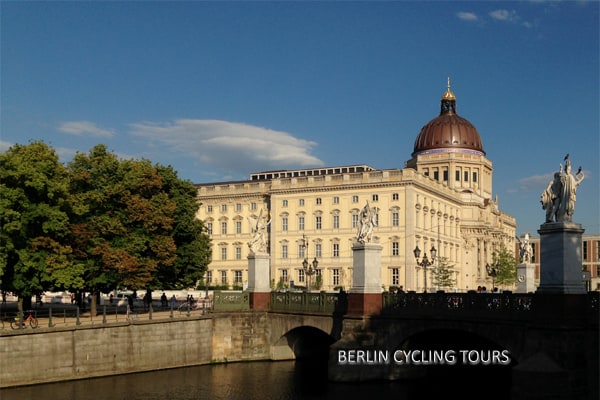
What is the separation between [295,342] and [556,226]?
2480 centimetres

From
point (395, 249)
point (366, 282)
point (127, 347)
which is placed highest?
point (395, 249)

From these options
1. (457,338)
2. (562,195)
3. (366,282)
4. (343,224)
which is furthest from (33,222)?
(343,224)

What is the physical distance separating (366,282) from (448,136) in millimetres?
104781

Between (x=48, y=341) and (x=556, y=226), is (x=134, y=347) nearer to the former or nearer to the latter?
(x=48, y=341)

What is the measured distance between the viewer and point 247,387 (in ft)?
133

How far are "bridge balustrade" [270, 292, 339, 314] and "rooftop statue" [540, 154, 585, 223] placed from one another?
16816mm

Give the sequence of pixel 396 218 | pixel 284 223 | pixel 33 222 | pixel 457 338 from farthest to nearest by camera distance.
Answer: pixel 284 223 → pixel 396 218 → pixel 457 338 → pixel 33 222

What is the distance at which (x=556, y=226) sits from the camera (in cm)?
3122

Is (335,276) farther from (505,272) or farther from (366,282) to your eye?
(366,282)

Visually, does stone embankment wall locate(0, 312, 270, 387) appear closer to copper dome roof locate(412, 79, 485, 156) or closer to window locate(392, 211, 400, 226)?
window locate(392, 211, 400, 226)

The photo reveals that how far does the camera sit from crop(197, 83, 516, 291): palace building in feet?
338

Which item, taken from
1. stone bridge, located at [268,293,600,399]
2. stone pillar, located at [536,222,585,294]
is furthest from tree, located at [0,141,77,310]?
stone pillar, located at [536,222,585,294]

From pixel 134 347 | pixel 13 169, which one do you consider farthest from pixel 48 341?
pixel 13 169

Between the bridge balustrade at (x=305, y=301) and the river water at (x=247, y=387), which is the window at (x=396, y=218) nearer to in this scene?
the bridge balustrade at (x=305, y=301)
